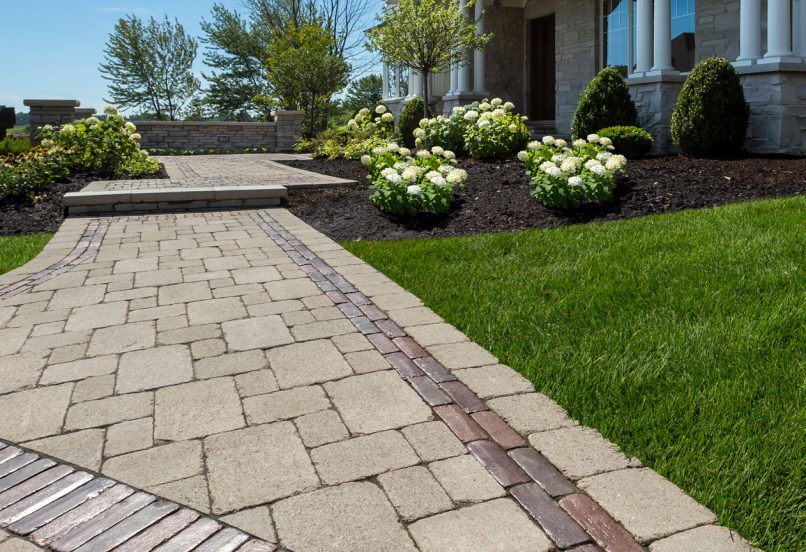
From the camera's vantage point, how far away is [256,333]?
11.8 ft

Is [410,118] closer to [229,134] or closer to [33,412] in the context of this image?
[229,134]

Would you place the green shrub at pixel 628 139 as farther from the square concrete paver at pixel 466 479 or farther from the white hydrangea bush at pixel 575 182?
the square concrete paver at pixel 466 479

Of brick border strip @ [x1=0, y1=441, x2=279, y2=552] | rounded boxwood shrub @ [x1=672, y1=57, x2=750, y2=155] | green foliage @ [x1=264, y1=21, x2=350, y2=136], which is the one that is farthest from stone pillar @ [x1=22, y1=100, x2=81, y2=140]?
brick border strip @ [x1=0, y1=441, x2=279, y2=552]

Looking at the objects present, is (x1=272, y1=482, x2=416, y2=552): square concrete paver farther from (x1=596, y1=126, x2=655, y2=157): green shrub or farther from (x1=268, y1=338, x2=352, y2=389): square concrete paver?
(x1=596, y1=126, x2=655, y2=157): green shrub

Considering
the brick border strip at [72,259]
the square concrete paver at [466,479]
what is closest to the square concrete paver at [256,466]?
the square concrete paver at [466,479]

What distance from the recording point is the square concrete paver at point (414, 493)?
1978mm

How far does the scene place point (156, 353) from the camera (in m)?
3.32

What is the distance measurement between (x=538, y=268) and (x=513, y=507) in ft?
9.26

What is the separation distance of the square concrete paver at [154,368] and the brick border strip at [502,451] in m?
0.90

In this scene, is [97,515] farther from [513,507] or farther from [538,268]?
[538,268]

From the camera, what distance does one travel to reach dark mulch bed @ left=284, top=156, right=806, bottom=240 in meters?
6.41

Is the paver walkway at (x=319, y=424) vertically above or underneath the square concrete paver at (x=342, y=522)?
above

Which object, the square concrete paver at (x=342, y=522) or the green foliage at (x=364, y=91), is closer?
the square concrete paver at (x=342, y=522)

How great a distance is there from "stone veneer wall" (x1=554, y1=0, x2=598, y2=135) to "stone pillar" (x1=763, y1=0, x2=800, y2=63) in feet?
15.5
